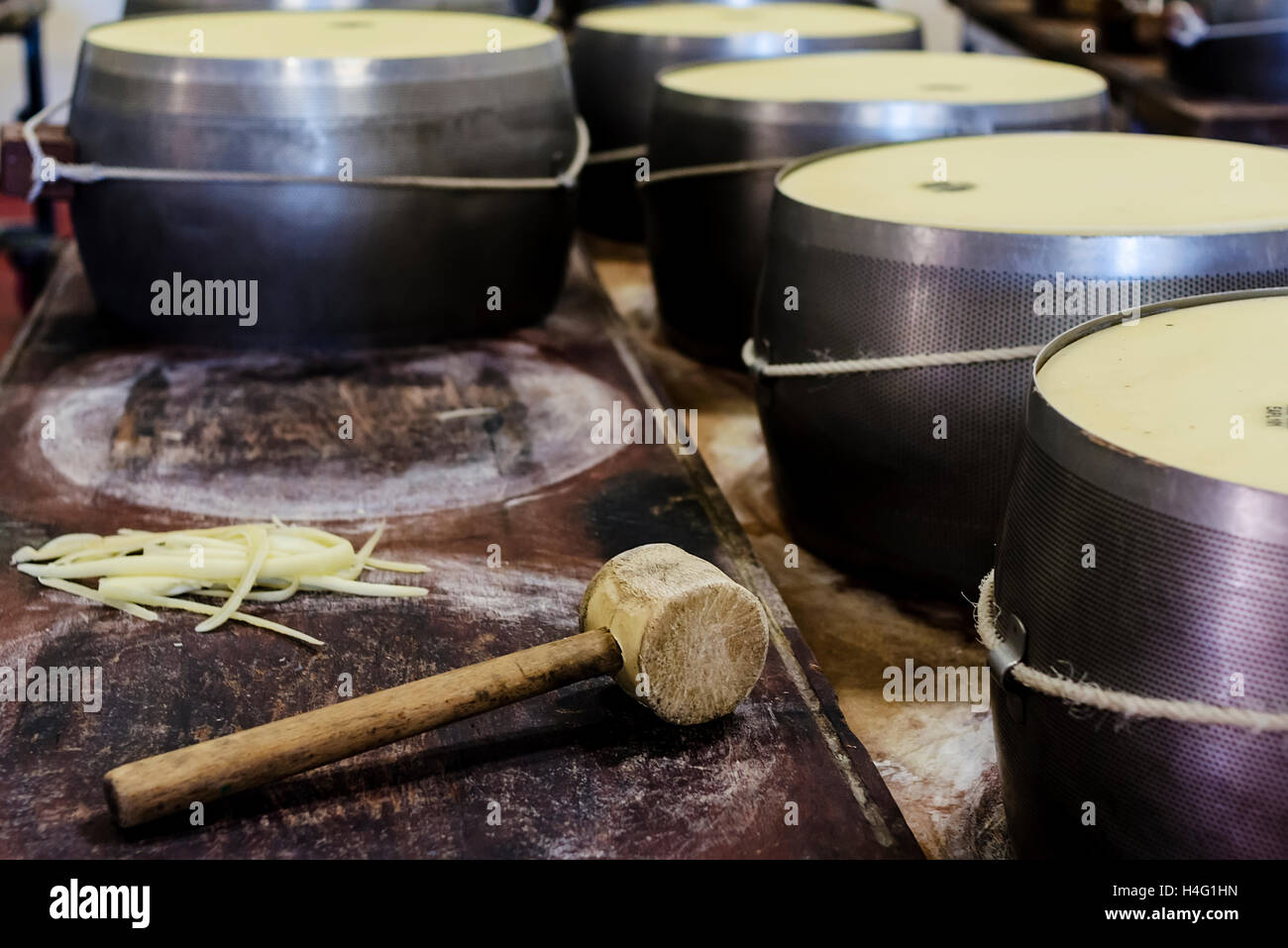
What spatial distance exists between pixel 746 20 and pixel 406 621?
8.46ft

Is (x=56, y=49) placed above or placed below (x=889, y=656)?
above

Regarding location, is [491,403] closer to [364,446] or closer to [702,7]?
[364,446]

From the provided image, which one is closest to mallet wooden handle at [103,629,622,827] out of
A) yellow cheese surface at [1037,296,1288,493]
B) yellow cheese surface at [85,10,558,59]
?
yellow cheese surface at [1037,296,1288,493]

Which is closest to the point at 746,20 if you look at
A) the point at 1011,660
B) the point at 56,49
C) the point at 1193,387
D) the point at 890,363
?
the point at 890,363

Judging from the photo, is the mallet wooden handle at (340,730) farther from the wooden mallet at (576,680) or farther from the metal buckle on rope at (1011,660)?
the metal buckle on rope at (1011,660)

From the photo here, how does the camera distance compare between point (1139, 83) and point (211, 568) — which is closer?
point (211, 568)

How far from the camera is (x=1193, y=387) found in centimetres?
123

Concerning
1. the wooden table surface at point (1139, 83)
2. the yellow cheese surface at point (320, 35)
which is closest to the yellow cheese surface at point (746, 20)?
the yellow cheese surface at point (320, 35)

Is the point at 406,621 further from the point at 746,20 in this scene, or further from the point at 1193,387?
the point at 746,20

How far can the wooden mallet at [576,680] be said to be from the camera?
1.16 metres
